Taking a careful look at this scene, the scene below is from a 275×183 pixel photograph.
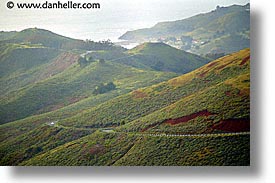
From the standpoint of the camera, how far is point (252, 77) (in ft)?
28.6

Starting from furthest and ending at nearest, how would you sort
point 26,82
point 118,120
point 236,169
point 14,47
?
1. point 14,47
2. point 26,82
3. point 118,120
4. point 236,169

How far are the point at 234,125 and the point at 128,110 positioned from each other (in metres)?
2.46

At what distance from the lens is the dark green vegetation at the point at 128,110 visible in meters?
8.95

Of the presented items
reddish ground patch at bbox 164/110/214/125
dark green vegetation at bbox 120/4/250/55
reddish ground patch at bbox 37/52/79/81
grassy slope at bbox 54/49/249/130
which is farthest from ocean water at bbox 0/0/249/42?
reddish ground patch at bbox 164/110/214/125

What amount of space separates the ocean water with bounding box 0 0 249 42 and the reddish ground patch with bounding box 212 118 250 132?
268 centimetres

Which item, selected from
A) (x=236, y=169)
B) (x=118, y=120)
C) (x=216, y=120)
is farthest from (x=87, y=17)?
(x=236, y=169)

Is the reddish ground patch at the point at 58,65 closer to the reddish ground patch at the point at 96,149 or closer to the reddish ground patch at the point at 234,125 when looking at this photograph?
the reddish ground patch at the point at 96,149

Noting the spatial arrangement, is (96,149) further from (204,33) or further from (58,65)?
(204,33)

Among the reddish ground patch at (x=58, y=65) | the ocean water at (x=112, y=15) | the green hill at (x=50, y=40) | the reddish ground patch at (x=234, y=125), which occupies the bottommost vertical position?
the reddish ground patch at (x=234, y=125)

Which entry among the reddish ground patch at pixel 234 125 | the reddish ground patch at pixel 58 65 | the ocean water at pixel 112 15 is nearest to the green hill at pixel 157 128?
the reddish ground patch at pixel 234 125

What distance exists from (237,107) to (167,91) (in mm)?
1777

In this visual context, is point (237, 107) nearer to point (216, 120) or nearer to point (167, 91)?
point (216, 120)

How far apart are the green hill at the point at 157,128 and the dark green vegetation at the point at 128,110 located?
2 cm

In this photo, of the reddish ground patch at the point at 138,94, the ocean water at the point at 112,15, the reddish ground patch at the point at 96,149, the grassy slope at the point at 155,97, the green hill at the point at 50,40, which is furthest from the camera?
the green hill at the point at 50,40
